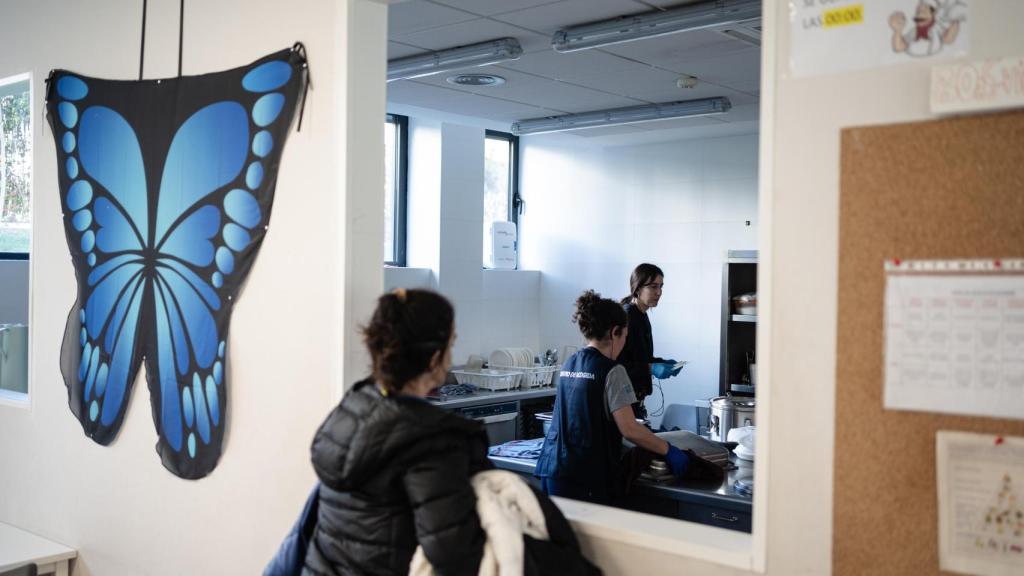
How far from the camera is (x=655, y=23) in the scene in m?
3.56

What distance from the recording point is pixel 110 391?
332cm

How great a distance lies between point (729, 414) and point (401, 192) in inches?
108

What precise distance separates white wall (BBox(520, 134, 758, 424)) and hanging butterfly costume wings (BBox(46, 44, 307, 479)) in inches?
153

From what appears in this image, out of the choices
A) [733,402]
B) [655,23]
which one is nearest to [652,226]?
[733,402]

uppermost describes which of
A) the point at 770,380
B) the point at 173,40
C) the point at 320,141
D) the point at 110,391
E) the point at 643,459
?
the point at 173,40

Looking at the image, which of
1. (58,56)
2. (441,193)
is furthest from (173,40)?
(441,193)

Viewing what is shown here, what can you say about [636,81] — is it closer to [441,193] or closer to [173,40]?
[441,193]

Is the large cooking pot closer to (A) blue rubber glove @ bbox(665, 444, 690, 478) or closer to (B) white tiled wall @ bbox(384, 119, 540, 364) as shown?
(A) blue rubber glove @ bbox(665, 444, 690, 478)

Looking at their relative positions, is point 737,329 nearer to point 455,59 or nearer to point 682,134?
point 682,134

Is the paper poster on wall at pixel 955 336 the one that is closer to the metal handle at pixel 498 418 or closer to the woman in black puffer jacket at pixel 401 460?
the woman in black puffer jacket at pixel 401 460

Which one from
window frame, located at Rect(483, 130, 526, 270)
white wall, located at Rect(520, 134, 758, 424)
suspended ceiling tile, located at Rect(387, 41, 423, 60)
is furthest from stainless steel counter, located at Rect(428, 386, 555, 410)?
suspended ceiling tile, located at Rect(387, 41, 423, 60)

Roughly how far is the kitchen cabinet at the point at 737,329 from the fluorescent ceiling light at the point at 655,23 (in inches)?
69.6

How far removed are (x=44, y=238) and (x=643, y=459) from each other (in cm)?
245

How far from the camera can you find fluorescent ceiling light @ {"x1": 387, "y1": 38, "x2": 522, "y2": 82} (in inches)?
158
